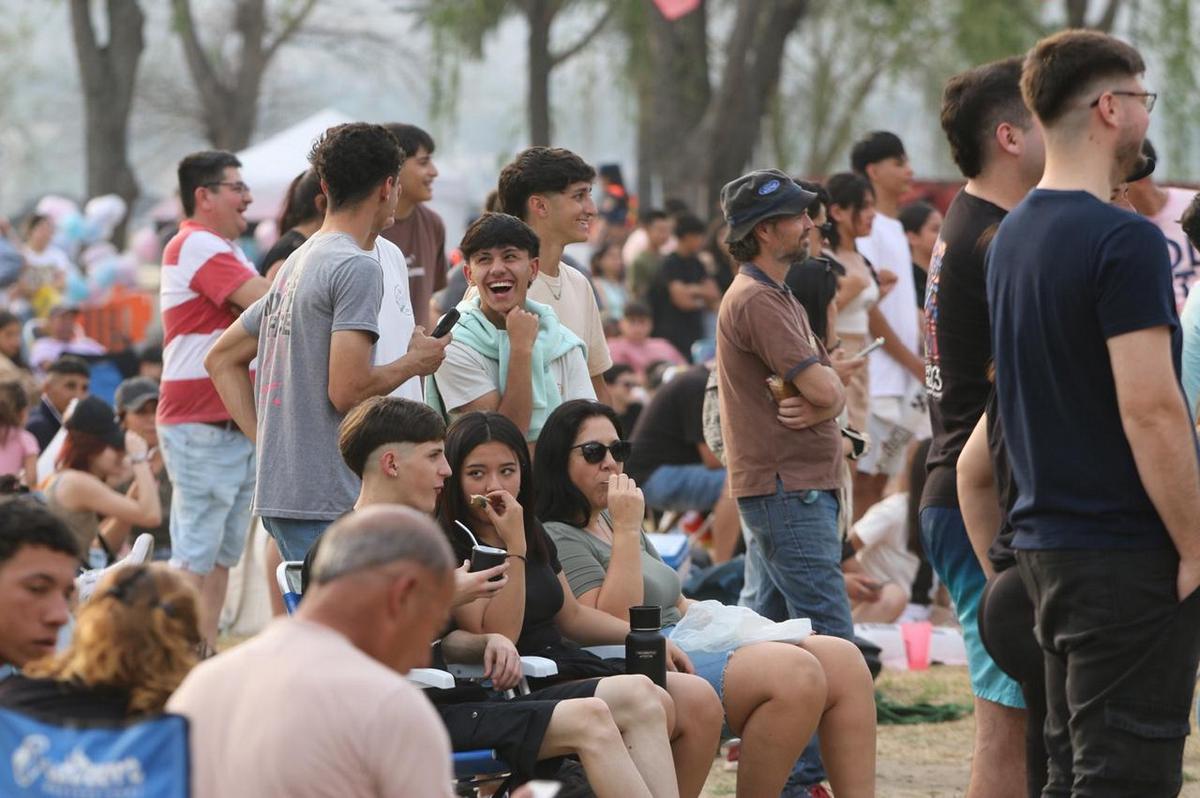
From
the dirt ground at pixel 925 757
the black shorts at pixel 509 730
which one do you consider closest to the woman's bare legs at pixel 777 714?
the dirt ground at pixel 925 757

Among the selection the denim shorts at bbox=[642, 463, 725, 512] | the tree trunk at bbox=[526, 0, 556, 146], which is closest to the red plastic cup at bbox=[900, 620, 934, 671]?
the denim shorts at bbox=[642, 463, 725, 512]

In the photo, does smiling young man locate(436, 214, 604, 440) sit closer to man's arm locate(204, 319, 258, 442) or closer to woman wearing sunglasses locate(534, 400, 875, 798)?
woman wearing sunglasses locate(534, 400, 875, 798)

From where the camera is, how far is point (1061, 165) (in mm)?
3609

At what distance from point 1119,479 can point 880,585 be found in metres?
5.10

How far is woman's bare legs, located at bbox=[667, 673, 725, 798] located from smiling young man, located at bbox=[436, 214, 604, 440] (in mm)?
1096

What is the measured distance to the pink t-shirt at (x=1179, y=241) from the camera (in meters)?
6.91

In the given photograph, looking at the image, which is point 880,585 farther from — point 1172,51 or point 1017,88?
point 1172,51

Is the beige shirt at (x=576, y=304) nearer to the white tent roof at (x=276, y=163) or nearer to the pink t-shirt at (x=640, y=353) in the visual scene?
the pink t-shirt at (x=640, y=353)

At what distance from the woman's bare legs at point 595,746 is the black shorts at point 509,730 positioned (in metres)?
0.03

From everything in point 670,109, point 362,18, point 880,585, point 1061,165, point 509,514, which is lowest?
point 880,585

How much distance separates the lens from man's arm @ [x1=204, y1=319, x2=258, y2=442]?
548 cm

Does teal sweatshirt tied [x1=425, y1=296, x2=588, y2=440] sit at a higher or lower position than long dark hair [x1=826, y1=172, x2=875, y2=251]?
lower

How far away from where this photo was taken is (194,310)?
685cm

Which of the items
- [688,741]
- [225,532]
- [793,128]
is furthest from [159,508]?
[793,128]
